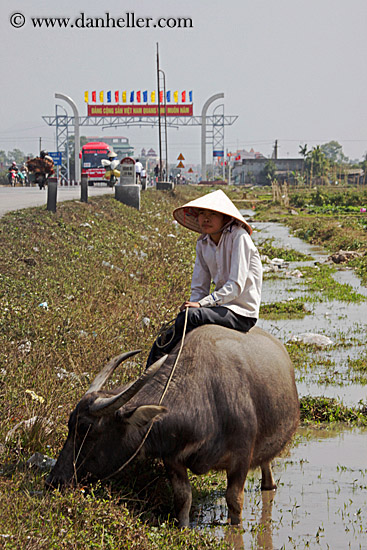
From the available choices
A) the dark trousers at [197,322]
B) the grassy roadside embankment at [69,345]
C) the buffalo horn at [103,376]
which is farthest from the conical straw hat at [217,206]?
the grassy roadside embankment at [69,345]

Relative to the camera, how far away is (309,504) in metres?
4.79

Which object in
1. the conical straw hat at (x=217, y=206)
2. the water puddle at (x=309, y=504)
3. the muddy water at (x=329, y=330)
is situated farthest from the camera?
the muddy water at (x=329, y=330)

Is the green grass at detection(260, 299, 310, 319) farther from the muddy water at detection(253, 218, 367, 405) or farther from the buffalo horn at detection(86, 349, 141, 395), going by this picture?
the buffalo horn at detection(86, 349, 141, 395)

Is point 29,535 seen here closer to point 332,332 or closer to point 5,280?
point 5,280

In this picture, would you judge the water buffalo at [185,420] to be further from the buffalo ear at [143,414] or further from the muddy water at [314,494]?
the muddy water at [314,494]

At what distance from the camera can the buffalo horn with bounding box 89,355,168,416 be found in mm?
3973

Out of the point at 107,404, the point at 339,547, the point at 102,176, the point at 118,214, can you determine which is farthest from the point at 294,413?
the point at 102,176

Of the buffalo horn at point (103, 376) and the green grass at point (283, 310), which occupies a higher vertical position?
the buffalo horn at point (103, 376)

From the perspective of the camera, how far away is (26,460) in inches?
176

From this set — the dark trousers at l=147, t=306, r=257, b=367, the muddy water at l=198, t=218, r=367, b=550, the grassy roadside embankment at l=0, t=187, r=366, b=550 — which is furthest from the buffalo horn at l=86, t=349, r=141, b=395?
the muddy water at l=198, t=218, r=367, b=550

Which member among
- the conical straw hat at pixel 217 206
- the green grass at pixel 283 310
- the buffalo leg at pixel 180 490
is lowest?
the green grass at pixel 283 310

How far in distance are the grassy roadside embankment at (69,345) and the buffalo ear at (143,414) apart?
0.40 meters

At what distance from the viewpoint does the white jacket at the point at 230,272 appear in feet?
15.1

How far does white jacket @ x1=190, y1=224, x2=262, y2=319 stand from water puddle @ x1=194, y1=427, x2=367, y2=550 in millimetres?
1215
